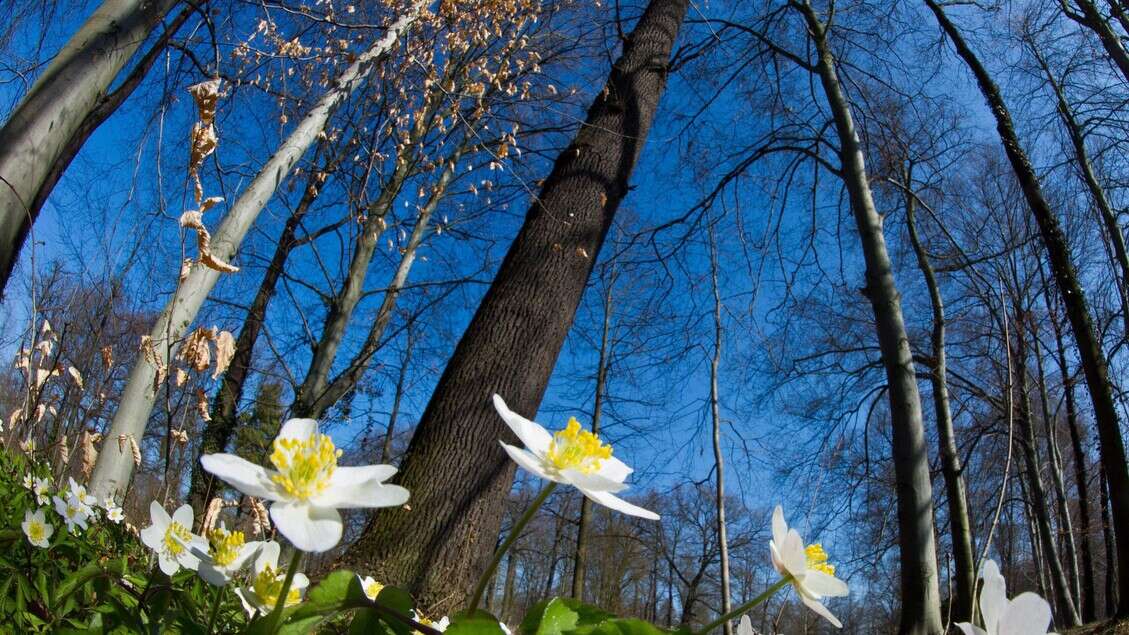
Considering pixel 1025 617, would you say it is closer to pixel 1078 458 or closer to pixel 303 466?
pixel 303 466

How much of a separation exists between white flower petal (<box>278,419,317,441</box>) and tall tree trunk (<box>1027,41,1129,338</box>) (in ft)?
28.5

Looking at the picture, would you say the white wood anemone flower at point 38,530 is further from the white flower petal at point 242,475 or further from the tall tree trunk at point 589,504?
the tall tree trunk at point 589,504

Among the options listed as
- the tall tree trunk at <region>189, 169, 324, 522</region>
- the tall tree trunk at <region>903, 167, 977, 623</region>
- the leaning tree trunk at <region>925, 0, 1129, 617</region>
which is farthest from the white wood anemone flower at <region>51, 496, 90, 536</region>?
the leaning tree trunk at <region>925, 0, 1129, 617</region>

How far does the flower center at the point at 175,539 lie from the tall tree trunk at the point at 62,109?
1.82 m

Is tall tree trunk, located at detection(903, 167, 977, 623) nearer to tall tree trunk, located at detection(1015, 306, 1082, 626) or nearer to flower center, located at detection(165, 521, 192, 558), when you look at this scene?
flower center, located at detection(165, 521, 192, 558)

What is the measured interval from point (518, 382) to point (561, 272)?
0.63 meters

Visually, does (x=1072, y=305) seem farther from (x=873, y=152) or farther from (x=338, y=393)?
(x=338, y=393)

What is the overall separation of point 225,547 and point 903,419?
13.7ft

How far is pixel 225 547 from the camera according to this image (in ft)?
1.71

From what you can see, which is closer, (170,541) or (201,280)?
(170,541)

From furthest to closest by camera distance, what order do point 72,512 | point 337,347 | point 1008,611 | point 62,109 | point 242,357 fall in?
point 242,357 < point 337,347 < point 62,109 < point 72,512 < point 1008,611

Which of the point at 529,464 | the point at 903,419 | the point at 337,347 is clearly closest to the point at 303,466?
the point at 529,464

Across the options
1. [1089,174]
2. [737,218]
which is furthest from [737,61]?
[1089,174]

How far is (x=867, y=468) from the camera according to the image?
22.3ft
